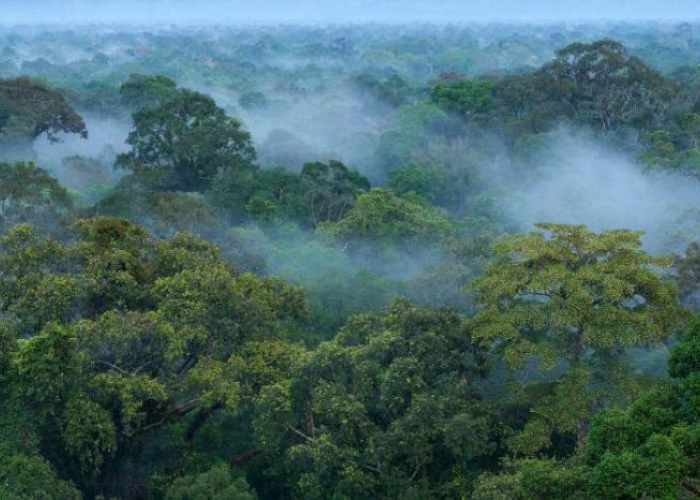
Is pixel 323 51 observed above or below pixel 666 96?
below

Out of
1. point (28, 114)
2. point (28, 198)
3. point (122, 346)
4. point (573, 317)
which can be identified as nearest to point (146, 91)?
point (28, 114)

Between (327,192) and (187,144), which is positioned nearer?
(327,192)

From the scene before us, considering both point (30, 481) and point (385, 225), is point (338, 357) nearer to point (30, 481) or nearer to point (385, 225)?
point (30, 481)

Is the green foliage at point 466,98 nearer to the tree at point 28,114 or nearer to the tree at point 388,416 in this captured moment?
the tree at point 28,114

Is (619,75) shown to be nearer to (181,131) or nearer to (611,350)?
(181,131)

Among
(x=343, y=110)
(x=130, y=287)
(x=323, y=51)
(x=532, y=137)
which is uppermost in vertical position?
(x=130, y=287)

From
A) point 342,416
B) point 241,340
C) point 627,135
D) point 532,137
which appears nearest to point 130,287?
point 241,340
